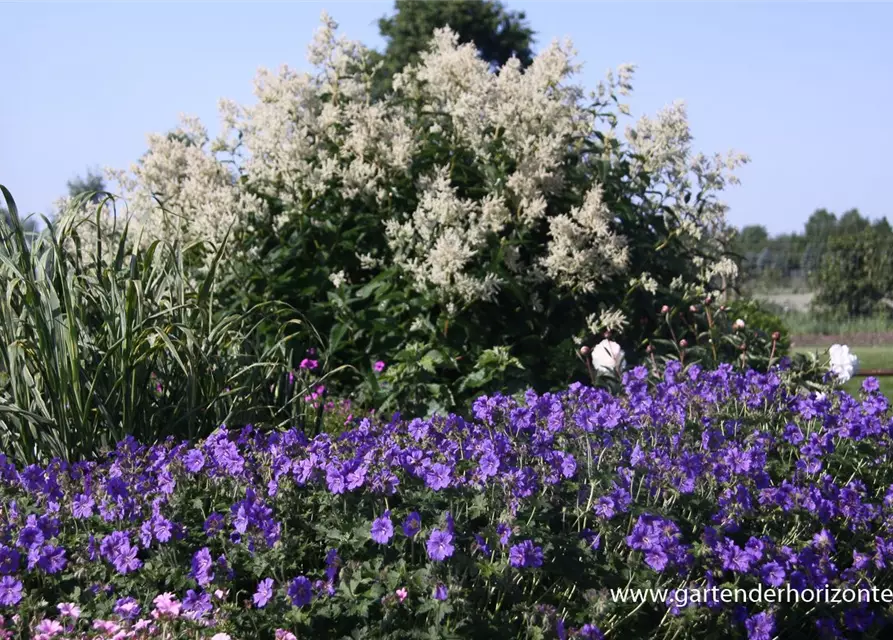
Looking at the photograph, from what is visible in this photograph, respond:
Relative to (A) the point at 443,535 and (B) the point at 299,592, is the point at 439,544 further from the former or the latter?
(B) the point at 299,592

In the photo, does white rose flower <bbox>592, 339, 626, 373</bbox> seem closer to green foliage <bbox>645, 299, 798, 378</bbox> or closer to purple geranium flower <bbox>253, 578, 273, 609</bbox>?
green foliage <bbox>645, 299, 798, 378</bbox>

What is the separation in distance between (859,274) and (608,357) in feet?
53.6

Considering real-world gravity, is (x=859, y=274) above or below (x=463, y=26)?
below

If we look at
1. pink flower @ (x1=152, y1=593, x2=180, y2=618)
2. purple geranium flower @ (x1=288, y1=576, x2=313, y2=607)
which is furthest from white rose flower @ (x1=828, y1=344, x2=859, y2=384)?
pink flower @ (x1=152, y1=593, x2=180, y2=618)

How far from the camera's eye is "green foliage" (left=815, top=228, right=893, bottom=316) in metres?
19.5

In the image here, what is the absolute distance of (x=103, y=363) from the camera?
11.6 feet

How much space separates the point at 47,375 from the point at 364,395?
7.29 feet

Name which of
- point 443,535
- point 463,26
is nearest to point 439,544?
point 443,535

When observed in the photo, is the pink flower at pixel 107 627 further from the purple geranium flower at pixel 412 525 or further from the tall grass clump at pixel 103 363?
the tall grass clump at pixel 103 363

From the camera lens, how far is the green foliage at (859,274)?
19.5 metres

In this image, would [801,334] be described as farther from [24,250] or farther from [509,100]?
[24,250]

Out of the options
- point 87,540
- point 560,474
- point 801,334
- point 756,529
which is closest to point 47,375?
point 87,540

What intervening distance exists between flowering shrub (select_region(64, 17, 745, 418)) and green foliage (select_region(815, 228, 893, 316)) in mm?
14937

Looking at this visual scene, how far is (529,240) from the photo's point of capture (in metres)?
5.37
